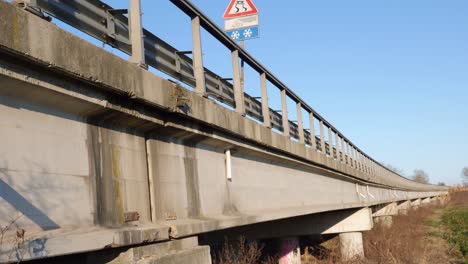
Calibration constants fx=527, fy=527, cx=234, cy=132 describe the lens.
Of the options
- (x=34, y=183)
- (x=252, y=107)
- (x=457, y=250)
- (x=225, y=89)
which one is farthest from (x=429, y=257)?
(x=34, y=183)

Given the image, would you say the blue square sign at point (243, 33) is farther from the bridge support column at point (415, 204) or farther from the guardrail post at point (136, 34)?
Result: the bridge support column at point (415, 204)

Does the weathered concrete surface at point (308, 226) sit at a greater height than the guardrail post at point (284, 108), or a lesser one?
lesser

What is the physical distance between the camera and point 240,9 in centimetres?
1306

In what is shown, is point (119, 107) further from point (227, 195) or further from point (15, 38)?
point (227, 195)

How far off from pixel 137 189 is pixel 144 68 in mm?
1242

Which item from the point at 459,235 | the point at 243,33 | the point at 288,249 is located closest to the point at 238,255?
the point at 243,33

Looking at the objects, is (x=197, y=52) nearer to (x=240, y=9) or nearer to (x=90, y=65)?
(x=90, y=65)

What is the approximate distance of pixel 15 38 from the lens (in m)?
3.66

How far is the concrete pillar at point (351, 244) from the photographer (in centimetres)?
2154

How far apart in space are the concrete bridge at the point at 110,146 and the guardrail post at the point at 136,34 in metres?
0.01

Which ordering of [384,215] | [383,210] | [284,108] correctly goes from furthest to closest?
[383,210], [384,215], [284,108]

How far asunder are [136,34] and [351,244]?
19.0 meters

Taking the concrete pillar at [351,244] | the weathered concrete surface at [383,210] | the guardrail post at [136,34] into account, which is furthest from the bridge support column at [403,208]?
the guardrail post at [136,34]

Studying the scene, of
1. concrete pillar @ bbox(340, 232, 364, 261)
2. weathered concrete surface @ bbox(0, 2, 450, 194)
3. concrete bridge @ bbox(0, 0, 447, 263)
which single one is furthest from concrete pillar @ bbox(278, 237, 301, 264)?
weathered concrete surface @ bbox(0, 2, 450, 194)
